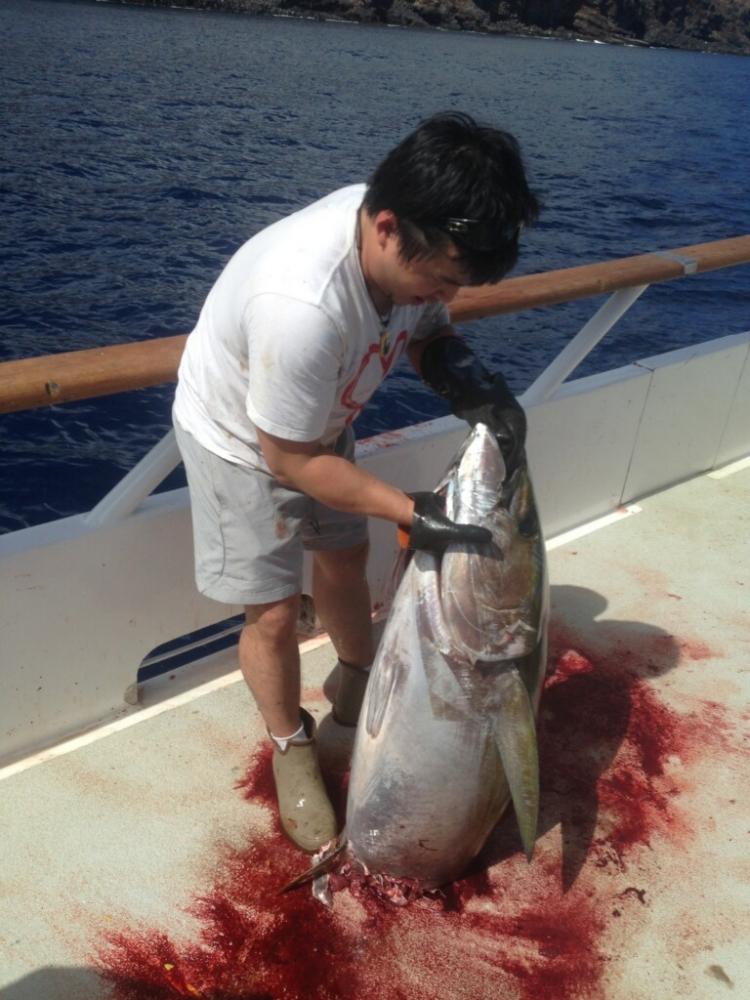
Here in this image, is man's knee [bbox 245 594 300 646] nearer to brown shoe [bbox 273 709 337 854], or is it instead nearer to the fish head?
brown shoe [bbox 273 709 337 854]

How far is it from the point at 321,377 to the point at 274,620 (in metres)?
0.74

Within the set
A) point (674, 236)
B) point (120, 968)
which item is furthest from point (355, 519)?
point (674, 236)

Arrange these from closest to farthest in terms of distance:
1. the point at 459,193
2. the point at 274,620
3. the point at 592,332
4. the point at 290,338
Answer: the point at 459,193 < the point at 290,338 < the point at 274,620 < the point at 592,332

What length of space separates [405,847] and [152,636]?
98 cm

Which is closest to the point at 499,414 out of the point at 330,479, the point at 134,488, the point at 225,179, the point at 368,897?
the point at 330,479

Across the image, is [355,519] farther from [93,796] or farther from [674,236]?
[674,236]

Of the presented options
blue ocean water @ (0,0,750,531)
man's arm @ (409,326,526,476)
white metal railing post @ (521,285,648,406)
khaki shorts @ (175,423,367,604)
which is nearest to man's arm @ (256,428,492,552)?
khaki shorts @ (175,423,367,604)

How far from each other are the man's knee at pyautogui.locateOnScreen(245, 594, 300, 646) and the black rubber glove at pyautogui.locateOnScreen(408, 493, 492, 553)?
439 mm

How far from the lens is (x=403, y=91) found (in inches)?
1420

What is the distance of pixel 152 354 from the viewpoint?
7.96ft

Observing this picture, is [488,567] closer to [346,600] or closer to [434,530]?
[434,530]

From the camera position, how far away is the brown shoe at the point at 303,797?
2.52 meters

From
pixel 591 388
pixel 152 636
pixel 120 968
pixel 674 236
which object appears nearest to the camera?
pixel 120 968

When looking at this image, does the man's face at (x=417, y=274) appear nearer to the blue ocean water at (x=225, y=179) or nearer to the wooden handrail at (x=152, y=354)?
the wooden handrail at (x=152, y=354)
